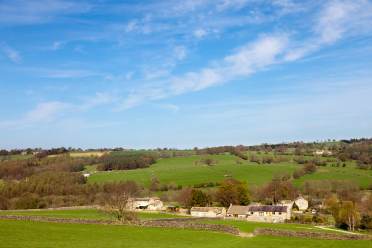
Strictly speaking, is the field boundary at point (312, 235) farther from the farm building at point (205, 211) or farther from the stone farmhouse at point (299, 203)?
the stone farmhouse at point (299, 203)

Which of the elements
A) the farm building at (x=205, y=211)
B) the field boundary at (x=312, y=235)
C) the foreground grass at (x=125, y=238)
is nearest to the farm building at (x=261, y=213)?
the farm building at (x=205, y=211)

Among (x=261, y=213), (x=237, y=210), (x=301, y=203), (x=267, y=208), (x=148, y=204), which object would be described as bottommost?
(x=261, y=213)

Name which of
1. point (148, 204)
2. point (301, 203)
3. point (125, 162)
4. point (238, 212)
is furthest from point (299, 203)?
point (125, 162)

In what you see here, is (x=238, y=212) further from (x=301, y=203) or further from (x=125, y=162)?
(x=125, y=162)

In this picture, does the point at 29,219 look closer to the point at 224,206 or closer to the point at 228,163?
the point at 224,206

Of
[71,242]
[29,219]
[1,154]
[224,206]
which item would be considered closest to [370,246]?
[71,242]

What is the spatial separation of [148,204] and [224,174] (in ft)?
101

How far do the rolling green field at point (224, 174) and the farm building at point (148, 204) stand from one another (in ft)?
50.8

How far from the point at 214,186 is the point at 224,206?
1809 cm

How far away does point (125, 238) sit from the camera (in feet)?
147

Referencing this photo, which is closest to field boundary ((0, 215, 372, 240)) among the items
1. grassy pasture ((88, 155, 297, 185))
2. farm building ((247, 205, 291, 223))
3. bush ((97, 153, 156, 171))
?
farm building ((247, 205, 291, 223))

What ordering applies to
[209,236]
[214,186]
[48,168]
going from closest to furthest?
[209,236] → [214,186] → [48,168]

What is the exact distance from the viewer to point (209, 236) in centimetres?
4881

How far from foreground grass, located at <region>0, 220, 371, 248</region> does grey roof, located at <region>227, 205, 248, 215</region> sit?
3013 centimetres
